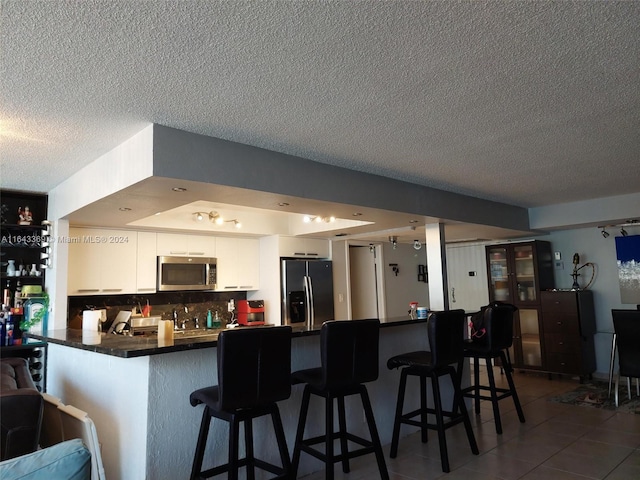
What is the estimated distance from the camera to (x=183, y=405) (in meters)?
2.59

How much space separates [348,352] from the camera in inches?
109

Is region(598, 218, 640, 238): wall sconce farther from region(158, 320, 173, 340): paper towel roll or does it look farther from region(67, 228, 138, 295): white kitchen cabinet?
region(67, 228, 138, 295): white kitchen cabinet

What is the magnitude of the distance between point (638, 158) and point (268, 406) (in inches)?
135

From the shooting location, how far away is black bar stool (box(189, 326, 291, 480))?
2225 millimetres

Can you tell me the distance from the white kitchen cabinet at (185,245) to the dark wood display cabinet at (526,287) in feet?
13.4

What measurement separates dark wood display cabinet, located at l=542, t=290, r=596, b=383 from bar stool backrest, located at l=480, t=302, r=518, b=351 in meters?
2.05

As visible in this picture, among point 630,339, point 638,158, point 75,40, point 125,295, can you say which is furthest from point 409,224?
point 75,40

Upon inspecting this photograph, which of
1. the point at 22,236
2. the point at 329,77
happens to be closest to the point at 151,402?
the point at 329,77

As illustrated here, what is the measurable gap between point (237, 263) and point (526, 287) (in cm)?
399

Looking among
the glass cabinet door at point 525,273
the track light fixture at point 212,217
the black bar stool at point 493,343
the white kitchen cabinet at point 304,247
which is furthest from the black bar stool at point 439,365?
the glass cabinet door at point 525,273

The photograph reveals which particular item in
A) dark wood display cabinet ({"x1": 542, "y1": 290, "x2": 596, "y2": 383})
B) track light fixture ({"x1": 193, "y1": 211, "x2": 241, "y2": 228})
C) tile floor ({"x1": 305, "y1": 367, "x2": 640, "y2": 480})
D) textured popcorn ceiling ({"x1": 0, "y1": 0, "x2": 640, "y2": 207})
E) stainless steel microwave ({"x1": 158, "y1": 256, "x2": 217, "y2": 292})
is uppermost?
textured popcorn ceiling ({"x1": 0, "y1": 0, "x2": 640, "y2": 207})

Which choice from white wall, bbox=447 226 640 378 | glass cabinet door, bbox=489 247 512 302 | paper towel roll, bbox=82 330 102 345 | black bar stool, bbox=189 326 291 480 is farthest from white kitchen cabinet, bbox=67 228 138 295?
white wall, bbox=447 226 640 378

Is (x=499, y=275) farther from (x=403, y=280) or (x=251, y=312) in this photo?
(x=251, y=312)

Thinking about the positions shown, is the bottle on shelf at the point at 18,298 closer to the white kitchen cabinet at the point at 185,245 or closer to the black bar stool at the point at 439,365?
the white kitchen cabinet at the point at 185,245
